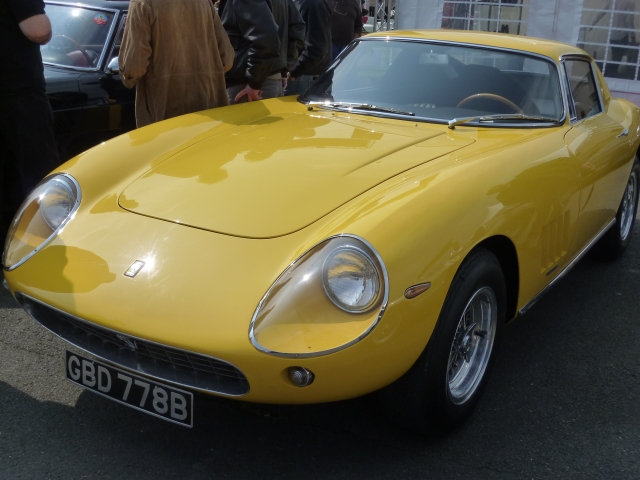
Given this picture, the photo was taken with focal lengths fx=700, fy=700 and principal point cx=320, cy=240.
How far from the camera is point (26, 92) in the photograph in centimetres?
375

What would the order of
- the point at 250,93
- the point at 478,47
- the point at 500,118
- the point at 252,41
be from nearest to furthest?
the point at 500,118 → the point at 478,47 → the point at 252,41 → the point at 250,93

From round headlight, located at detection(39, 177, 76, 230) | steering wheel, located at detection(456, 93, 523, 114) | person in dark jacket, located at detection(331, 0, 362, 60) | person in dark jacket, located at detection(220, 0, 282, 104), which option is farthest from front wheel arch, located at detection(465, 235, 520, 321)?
person in dark jacket, located at detection(331, 0, 362, 60)

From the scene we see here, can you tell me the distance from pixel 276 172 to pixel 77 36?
9.68ft

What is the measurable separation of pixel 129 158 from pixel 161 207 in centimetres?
51

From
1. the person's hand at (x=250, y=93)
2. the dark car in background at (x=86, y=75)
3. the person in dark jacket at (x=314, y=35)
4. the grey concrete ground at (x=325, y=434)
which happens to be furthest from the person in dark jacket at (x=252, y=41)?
the grey concrete ground at (x=325, y=434)

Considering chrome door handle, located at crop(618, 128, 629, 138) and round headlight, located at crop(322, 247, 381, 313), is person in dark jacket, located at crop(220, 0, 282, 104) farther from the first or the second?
round headlight, located at crop(322, 247, 381, 313)

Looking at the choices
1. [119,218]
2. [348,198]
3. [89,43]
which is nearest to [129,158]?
[119,218]

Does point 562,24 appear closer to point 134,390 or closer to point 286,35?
point 286,35

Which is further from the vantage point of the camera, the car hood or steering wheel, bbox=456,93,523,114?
steering wheel, bbox=456,93,523,114

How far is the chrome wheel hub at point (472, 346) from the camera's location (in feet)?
8.10

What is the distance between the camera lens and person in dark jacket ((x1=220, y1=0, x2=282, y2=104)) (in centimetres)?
437

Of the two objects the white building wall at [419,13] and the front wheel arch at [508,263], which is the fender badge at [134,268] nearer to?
the front wheel arch at [508,263]

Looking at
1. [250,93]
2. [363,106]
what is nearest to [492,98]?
[363,106]

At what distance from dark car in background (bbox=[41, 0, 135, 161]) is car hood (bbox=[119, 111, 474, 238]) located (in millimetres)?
1731
